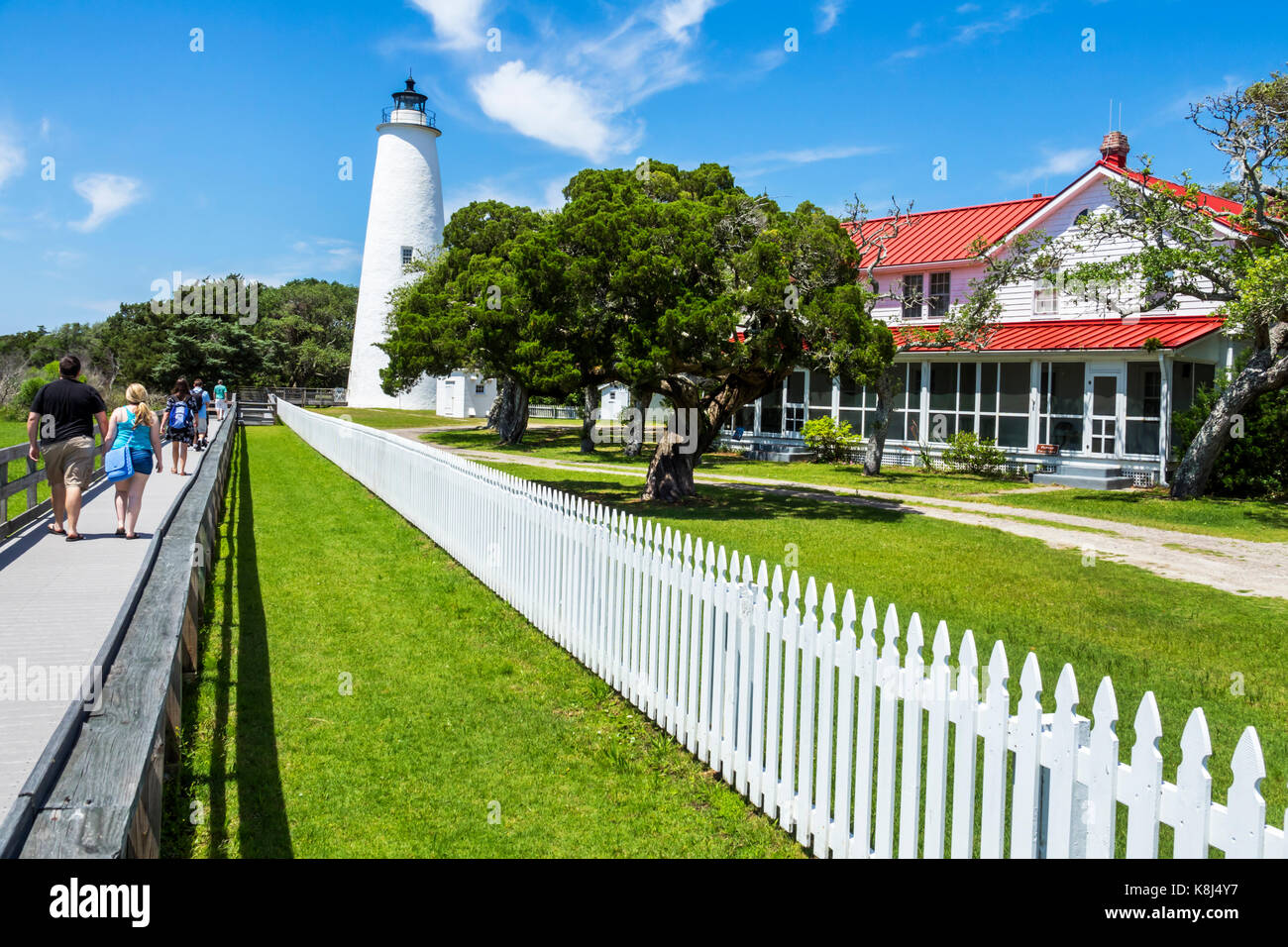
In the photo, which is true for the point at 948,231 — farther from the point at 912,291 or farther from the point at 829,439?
the point at 829,439

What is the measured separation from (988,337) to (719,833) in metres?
25.0

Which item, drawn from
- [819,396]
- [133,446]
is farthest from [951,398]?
[133,446]

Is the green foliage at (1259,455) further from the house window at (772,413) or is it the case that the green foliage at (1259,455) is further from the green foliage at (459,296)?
the green foliage at (459,296)

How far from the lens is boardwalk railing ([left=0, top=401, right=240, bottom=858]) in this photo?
2693 millimetres

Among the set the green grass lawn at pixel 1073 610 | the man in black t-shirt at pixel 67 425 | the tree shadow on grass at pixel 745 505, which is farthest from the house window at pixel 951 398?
the man in black t-shirt at pixel 67 425

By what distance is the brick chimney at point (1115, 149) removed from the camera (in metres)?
30.0

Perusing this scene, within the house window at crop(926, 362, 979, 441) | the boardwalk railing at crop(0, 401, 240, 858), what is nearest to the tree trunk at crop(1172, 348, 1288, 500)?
the house window at crop(926, 362, 979, 441)

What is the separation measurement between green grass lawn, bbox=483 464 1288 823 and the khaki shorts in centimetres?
760

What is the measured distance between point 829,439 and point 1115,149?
12.5 metres

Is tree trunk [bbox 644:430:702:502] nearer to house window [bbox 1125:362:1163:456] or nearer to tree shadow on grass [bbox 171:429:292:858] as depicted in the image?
tree shadow on grass [bbox 171:429:292:858]
